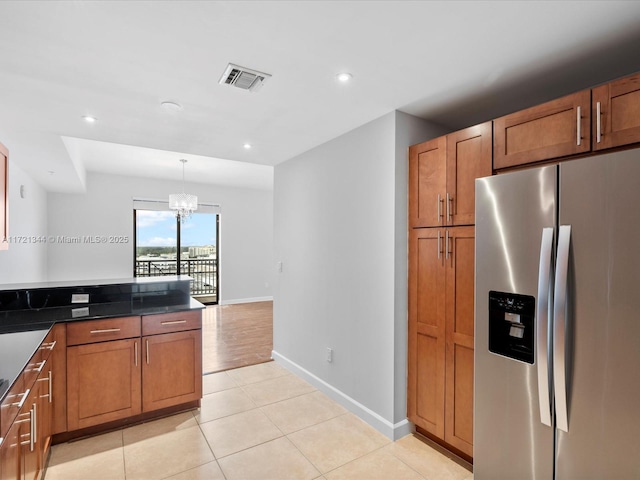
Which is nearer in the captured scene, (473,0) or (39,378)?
(473,0)

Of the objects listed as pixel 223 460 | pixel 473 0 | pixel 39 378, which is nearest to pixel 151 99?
pixel 39 378

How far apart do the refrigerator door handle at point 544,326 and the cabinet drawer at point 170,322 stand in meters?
2.46

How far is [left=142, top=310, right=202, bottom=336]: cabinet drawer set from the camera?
2.72m

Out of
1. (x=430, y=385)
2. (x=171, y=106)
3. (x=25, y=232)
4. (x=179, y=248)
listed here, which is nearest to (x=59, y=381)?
(x=171, y=106)

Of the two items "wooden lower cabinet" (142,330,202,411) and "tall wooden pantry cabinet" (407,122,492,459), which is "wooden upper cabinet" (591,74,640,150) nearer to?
"tall wooden pantry cabinet" (407,122,492,459)

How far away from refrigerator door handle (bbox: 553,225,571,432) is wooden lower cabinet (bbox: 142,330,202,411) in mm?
2543

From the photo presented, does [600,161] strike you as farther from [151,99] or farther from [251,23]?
[151,99]

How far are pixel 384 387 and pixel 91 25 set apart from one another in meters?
2.82

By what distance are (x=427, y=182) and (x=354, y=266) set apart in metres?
0.94

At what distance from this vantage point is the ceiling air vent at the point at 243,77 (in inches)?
77.0

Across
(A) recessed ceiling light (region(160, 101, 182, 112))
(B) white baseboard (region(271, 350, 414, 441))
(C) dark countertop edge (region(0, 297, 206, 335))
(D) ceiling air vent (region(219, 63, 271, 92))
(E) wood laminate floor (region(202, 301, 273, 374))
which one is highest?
(D) ceiling air vent (region(219, 63, 271, 92))

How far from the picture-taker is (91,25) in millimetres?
1556

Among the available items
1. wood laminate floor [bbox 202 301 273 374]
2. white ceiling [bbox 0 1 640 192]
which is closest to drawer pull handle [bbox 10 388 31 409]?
white ceiling [bbox 0 1 640 192]

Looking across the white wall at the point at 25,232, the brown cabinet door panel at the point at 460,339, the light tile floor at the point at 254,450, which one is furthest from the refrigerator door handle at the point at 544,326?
the white wall at the point at 25,232
